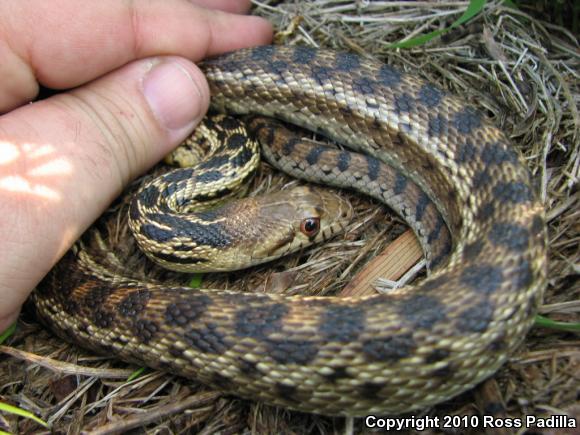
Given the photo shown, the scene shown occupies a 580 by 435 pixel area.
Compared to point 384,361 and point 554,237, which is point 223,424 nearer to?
point 384,361

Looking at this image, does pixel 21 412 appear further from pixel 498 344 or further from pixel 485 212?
pixel 485 212

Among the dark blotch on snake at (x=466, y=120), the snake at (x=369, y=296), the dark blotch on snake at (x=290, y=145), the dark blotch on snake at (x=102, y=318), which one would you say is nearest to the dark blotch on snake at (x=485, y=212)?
the snake at (x=369, y=296)

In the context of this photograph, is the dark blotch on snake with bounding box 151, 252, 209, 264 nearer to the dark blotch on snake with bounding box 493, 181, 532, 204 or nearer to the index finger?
the index finger

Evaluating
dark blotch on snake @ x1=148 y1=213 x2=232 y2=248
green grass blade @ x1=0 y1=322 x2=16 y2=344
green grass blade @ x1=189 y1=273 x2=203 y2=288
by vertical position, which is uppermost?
dark blotch on snake @ x1=148 y1=213 x2=232 y2=248

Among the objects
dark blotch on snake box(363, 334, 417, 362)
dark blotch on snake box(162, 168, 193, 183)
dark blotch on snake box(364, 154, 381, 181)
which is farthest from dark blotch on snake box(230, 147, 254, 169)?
dark blotch on snake box(363, 334, 417, 362)

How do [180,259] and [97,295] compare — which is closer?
[97,295]

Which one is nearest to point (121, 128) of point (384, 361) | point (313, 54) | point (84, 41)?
point (84, 41)

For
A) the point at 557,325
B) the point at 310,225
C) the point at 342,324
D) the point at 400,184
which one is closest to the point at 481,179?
the point at 400,184
